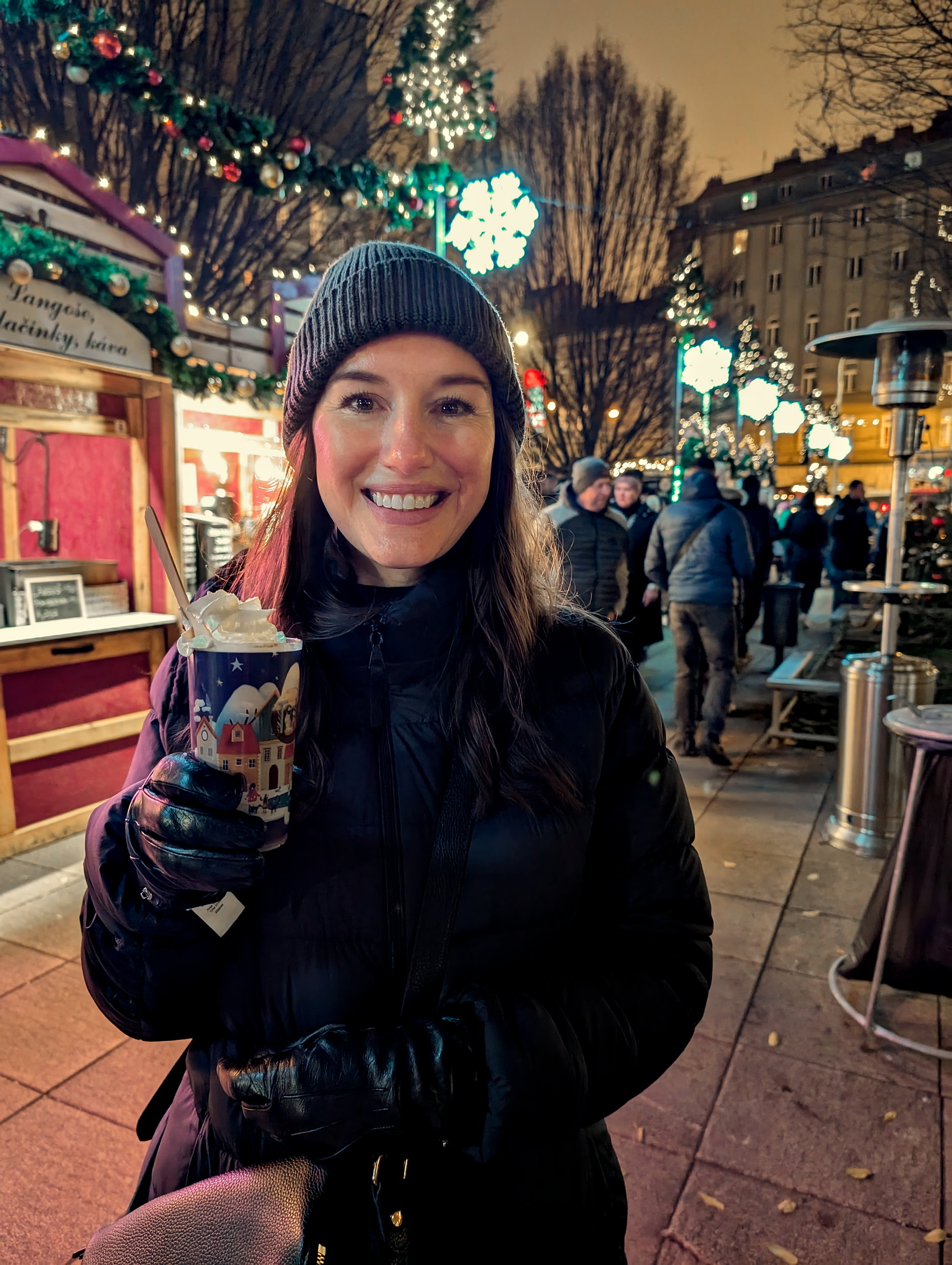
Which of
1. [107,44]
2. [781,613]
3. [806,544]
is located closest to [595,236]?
[806,544]

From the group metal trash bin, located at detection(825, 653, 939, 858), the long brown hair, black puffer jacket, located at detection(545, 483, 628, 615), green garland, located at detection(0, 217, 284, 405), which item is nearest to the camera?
the long brown hair

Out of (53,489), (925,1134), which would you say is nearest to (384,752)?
(925,1134)

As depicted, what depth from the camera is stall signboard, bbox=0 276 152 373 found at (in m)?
4.85

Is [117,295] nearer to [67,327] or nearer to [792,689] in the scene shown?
[67,327]

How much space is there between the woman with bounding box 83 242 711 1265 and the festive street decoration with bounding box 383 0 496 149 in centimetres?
824

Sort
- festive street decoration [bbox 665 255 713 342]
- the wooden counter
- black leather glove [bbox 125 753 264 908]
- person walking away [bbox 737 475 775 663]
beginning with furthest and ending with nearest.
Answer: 1. festive street decoration [bbox 665 255 713 342]
2. person walking away [bbox 737 475 775 663]
3. the wooden counter
4. black leather glove [bbox 125 753 264 908]

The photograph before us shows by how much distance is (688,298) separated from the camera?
16891mm

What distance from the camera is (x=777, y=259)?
6141 cm

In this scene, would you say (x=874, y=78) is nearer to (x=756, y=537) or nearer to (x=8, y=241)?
(x=756, y=537)

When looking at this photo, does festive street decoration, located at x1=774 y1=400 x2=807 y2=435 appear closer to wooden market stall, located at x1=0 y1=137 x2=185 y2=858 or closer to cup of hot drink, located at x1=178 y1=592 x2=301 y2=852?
wooden market stall, located at x1=0 y1=137 x2=185 y2=858

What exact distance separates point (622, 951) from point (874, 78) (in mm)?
11340

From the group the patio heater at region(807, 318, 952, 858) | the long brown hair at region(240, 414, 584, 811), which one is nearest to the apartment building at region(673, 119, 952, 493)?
the patio heater at region(807, 318, 952, 858)

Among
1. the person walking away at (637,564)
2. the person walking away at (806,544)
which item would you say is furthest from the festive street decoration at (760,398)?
the person walking away at (637,564)

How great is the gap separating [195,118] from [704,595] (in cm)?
570
